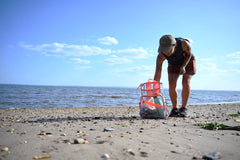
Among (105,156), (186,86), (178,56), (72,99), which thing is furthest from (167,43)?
(72,99)

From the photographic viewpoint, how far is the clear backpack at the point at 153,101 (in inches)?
163

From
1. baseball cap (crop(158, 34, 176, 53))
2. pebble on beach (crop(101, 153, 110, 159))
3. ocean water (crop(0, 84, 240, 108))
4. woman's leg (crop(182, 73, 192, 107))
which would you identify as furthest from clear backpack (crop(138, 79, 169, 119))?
pebble on beach (crop(101, 153, 110, 159))

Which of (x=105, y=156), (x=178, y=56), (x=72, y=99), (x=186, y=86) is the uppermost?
(x=178, y=56)

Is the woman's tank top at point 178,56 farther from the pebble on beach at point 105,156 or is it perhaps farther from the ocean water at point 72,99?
the pebble on beach at point 105,156

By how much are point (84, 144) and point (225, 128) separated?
2.55 metres

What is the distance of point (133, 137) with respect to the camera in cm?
251

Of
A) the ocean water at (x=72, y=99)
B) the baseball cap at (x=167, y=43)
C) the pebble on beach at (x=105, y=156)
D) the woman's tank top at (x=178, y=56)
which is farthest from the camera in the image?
the ocean water at (x=72, y=99)

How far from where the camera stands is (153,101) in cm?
418

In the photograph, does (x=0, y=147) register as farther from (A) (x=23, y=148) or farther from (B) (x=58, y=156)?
(B) (x=58, y=156)

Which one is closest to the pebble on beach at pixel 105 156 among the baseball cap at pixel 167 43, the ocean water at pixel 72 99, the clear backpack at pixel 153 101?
the clear backpack at pixel 153 101

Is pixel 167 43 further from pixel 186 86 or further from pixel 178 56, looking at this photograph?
pixel 186 86

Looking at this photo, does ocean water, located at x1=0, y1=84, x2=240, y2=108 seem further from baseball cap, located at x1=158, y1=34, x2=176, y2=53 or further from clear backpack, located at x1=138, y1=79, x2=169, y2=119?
baseball cap, located at x1=158, y1=34, x2=176, y2=53

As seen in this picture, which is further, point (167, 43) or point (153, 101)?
point (153, 101)

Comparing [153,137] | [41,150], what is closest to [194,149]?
[153,137]
